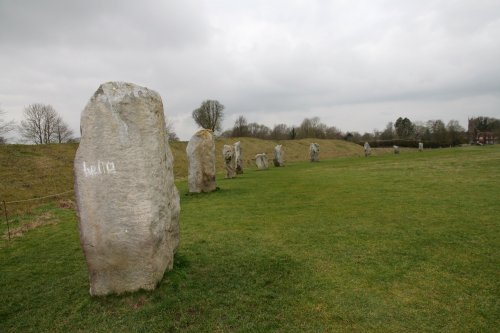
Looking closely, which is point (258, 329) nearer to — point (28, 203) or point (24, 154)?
point (28, 203)

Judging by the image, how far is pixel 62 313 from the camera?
4676 mm

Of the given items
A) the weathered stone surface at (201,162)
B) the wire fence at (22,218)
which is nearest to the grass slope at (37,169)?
the wire fence at (22,218)

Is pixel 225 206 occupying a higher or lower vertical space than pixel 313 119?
lower

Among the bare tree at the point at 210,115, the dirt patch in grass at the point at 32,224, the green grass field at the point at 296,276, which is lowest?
the green grass field at the point at 296,276

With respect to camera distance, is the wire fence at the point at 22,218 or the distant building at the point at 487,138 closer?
the wire fence at the point at 22,218

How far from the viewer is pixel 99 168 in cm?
485

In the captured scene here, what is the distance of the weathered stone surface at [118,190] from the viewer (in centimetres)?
483

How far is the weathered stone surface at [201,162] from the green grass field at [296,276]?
192 inches

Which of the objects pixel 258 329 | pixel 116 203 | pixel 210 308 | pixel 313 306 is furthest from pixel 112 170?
pixel 313 306

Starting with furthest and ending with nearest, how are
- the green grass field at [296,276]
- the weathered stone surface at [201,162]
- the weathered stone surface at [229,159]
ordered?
the weathered stone surface at [229,159] → the weathered stone surface at [201,162] → the green grass field at [296,276]

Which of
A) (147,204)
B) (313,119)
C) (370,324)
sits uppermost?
(313,119)

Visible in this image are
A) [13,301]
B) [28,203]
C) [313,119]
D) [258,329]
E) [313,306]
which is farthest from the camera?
[313,119]

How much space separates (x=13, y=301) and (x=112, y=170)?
8.51 feet

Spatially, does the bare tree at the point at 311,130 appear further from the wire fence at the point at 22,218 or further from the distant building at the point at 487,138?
the wire fence at the point at 22,218
